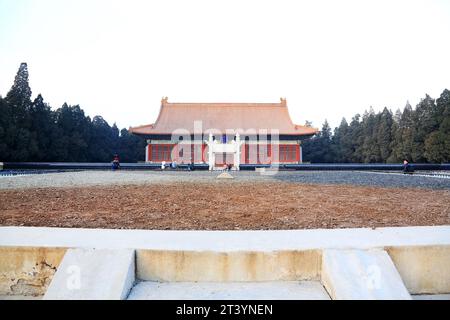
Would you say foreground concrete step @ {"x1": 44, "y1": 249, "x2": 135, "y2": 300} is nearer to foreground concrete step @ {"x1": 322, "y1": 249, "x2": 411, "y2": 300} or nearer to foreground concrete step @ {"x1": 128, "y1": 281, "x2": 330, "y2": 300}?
foreground concrete step @ {"x1": 128, "y1": 281, "x2": 330, "y2": 300}

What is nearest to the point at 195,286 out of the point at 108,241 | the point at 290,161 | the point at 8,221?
the point at 108,241

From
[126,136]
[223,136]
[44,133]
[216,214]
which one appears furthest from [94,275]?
[126,136]

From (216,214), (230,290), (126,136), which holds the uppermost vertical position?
(126,136)

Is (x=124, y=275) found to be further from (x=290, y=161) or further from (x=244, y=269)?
(x=290, y=161)

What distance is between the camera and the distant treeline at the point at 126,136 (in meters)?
27.3

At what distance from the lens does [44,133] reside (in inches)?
1182

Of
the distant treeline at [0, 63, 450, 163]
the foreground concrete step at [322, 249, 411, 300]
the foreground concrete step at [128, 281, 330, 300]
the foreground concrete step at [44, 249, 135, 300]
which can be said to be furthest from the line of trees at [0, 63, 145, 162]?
the foreground concrete step at [322, 249, 411, 300]

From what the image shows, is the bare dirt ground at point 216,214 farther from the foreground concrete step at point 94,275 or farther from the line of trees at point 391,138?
the line of trees at point 391,138

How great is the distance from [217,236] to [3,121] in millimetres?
28658

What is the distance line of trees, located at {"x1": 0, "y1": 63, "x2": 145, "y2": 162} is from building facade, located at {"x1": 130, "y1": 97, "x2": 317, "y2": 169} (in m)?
9.06

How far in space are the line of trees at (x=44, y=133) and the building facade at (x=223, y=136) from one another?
9056 millimetres

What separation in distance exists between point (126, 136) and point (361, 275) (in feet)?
148

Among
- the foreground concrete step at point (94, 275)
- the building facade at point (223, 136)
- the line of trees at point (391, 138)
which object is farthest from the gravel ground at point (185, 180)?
the line of trees at point (391, 138)

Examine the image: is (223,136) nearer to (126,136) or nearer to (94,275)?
(126,136)
